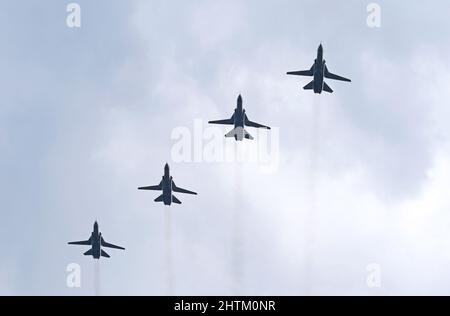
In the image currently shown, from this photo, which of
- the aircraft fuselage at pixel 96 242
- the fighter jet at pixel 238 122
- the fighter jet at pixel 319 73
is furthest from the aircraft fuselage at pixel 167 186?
the fighter jet at pixel 319 73

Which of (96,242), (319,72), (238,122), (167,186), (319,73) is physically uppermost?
(319,72)

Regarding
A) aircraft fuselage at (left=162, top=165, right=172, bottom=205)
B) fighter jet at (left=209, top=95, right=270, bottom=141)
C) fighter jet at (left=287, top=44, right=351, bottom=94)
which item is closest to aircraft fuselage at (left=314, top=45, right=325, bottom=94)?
fighter jet at (left=287, top=44, right=351, bottom=94)

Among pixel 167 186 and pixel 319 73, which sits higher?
pixel 319 73

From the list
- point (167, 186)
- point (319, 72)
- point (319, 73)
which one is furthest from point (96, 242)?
point (319, 72)

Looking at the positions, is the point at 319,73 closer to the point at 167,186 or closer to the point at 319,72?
the point at 319,72

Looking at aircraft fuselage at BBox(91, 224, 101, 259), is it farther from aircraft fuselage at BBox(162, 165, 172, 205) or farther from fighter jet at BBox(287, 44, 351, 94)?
fighter jet at BBox(287, 44, 351, 94)

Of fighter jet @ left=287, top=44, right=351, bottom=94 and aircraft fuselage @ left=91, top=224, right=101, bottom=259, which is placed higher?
fighter jet @ left=287, top=44, right=351, bottom=94

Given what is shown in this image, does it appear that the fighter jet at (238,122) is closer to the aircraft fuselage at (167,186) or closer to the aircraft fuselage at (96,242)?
the aircraft fuselage at (167,186)
